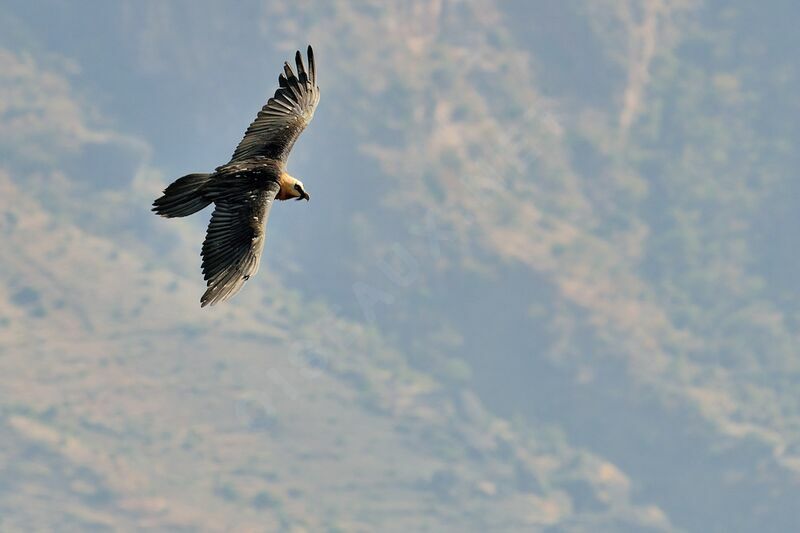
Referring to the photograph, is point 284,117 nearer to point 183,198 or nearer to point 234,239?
point 183,198

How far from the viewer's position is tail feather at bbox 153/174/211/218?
32250 mm

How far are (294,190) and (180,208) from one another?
3057 millimetres

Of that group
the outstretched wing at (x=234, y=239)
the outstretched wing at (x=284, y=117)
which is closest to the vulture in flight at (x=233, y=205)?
the outstretched wing at (x=234, y=239)

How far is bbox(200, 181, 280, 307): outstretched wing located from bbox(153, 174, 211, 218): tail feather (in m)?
0.47

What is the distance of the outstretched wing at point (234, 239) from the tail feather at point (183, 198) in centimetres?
47

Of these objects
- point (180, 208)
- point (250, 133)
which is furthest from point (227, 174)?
point (250, 133)

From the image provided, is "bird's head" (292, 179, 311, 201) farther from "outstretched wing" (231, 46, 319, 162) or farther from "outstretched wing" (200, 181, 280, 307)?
"outstretched wing" (231, 46, 319, 162)

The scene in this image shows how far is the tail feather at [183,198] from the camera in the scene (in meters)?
32.2

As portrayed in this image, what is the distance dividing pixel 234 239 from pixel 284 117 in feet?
20.2

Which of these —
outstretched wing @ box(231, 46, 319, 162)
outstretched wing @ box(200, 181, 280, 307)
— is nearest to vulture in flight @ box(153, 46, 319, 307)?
outstretched wing @ box(200, 181, 280, 307)

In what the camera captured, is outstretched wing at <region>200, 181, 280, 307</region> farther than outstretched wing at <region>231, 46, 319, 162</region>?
No

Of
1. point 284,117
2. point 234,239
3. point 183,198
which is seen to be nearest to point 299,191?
point 234,239

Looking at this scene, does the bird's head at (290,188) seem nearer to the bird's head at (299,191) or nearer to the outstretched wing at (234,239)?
the bird's head at (299,191)

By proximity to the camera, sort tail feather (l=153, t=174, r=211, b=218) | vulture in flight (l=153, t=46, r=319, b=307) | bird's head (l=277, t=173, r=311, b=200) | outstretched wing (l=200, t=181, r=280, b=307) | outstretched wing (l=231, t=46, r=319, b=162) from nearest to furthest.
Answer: outstretched wing (l=200, t=181, r=280, b=307)
vulture in flight (l=153, t=46, r=319, b=307)
tail feather (l=153, t=174, r=211, b=218)
bird's head (l=277, t=173, r=311, b=200)
outstretched wing (l=231, t=46, r=319, b=162)
